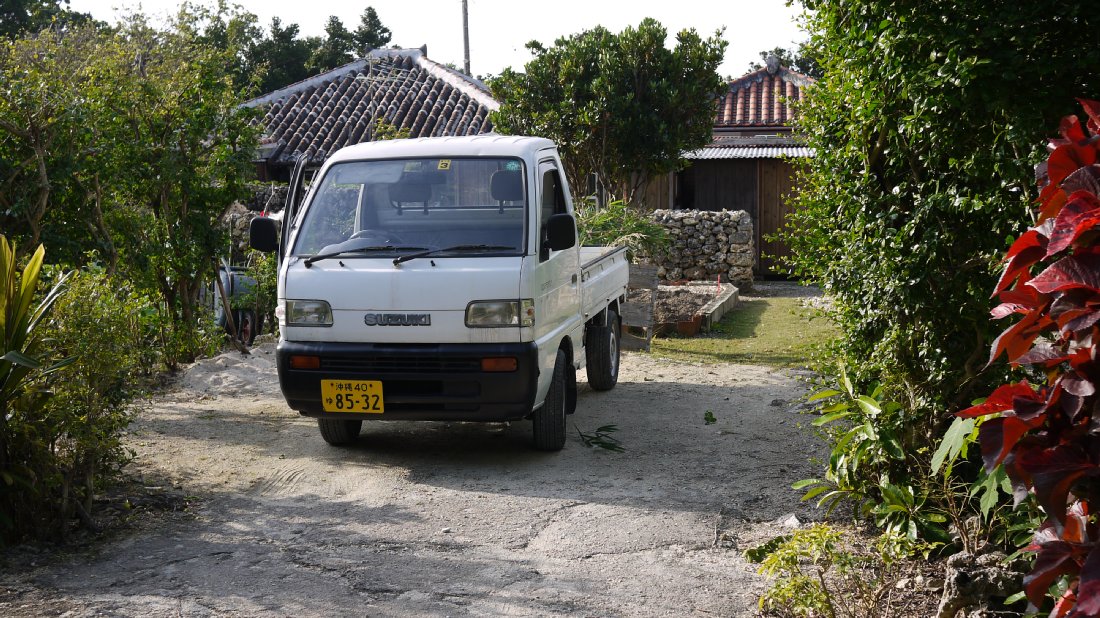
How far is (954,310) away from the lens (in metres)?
4.53

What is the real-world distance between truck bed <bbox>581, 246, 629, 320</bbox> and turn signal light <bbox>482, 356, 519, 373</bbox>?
1.75 metres

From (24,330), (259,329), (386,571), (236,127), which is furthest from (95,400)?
(259,329)

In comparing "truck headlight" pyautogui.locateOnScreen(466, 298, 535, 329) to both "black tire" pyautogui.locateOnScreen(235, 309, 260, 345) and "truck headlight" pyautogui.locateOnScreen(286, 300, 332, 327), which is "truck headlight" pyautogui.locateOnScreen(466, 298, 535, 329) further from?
"black tire" pyautogui.locateOnScreen(235, 309, 260, 345)

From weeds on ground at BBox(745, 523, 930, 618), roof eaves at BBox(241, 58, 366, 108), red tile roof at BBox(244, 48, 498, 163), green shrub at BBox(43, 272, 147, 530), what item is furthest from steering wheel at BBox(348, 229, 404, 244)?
roof eaves at BBox(241, 58, 366, 108)

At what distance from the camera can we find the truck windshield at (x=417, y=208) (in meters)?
6.74

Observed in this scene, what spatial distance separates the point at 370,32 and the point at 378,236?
3618cm

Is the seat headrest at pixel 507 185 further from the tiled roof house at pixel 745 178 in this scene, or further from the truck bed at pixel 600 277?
the tiled roof house at pixel 745 178

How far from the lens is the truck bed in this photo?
8147mm

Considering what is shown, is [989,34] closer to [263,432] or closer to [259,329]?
[263,432]

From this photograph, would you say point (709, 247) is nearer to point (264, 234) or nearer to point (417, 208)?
point (417, 208)

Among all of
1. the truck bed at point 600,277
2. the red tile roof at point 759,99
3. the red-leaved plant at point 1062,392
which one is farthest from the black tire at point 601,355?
the red tile roof at point 759,99

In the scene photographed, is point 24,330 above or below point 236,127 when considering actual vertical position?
below

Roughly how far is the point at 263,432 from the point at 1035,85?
19.1 ft

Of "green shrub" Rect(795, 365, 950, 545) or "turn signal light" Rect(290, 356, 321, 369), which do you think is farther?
"turn signal light" Rect(290, 356, 321, 369)
